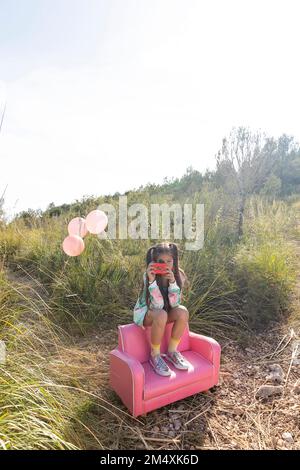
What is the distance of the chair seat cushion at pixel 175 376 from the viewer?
1911 millimetres

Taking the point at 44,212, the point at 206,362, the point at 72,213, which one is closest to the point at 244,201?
the point at 72,213

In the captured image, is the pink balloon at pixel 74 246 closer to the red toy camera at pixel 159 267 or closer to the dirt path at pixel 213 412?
the dirt path at pixel 213 412

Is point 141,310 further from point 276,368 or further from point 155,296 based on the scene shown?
point 276,368

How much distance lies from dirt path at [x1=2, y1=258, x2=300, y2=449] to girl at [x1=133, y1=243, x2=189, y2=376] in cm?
34

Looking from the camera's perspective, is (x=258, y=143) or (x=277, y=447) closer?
(x=277, y=447)

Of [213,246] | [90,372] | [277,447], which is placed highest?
[213,246]

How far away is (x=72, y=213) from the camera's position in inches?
205

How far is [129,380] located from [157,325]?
411mm

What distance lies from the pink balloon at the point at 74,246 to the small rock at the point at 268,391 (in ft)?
8.36

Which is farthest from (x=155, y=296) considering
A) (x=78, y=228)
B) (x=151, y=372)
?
(x=78, y=228)

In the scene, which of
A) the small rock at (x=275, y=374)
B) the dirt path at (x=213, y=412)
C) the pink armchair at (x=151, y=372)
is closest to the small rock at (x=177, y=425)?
the dirt path at (x=213, y=412)
